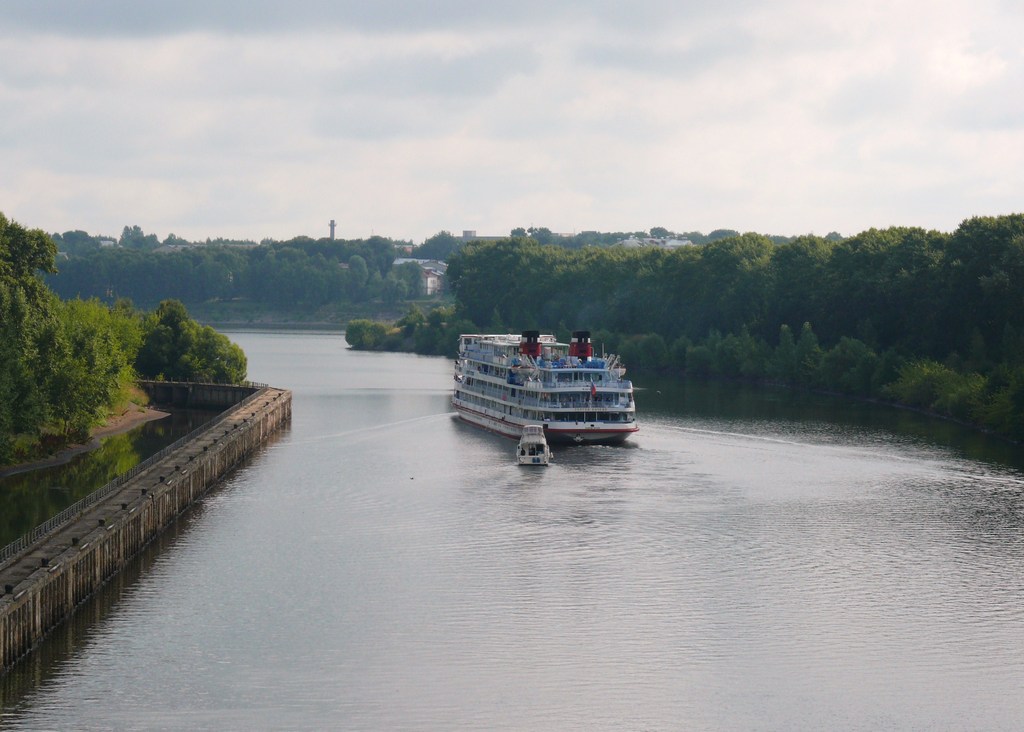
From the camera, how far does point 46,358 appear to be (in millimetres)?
111812

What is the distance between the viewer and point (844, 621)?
212 ft

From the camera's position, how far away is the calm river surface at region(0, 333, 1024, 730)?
175 ft

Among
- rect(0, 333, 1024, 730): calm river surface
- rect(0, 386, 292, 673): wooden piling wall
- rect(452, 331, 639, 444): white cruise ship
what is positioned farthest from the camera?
rect(452, 331, 639, 444): white cruise ship

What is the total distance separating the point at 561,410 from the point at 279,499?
32.9 m

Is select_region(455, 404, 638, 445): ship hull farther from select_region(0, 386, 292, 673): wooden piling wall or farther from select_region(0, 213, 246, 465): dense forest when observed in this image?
select_region(0, 213, 246, 465): dense forest

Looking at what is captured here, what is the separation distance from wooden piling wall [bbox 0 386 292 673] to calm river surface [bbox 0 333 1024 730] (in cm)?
125

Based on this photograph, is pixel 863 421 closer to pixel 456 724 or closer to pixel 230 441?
pixel 230 441

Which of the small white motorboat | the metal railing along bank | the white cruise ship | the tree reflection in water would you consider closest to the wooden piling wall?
the metal railing along bank

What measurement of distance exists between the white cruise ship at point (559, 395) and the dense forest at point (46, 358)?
117ft

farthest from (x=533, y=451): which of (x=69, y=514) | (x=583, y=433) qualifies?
(x=69, y=514)

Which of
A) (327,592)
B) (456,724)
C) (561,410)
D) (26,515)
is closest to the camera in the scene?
(456,724)

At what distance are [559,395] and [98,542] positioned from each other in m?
59.2

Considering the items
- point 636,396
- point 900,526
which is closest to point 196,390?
point 636,396

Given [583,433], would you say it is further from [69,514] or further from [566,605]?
[566,605]
